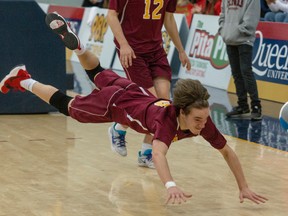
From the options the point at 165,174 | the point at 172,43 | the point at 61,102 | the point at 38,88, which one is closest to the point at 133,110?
the point at 61,102

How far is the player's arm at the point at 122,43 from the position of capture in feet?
21.1

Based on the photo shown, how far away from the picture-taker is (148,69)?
22.4ft

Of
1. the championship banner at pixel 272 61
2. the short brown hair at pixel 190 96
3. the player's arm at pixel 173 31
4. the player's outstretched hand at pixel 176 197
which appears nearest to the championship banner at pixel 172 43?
the championship banner at pixel 272 61

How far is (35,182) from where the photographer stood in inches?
234

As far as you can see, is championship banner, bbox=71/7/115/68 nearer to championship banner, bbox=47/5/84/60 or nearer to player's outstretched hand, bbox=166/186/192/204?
championship banner, bbox=47/5/84/60

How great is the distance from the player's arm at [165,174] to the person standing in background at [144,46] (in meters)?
1.84

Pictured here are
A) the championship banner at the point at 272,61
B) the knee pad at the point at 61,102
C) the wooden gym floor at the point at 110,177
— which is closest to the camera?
the wooden gym floor at the point at 110,177

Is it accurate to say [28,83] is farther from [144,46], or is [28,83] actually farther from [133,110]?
[133,110]

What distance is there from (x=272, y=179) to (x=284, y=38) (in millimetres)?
5657

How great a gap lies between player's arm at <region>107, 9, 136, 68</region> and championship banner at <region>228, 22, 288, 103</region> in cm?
542

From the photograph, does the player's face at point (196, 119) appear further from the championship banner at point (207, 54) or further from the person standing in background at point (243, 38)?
the championship banner at point (207, 54)

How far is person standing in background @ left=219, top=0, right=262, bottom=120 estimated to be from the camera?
31.8 feet

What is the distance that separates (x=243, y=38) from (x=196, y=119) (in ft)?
16.1

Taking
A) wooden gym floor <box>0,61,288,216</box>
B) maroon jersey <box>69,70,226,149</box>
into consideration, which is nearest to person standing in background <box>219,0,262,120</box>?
wooden gym floor <box>0,61,288,216</box>
